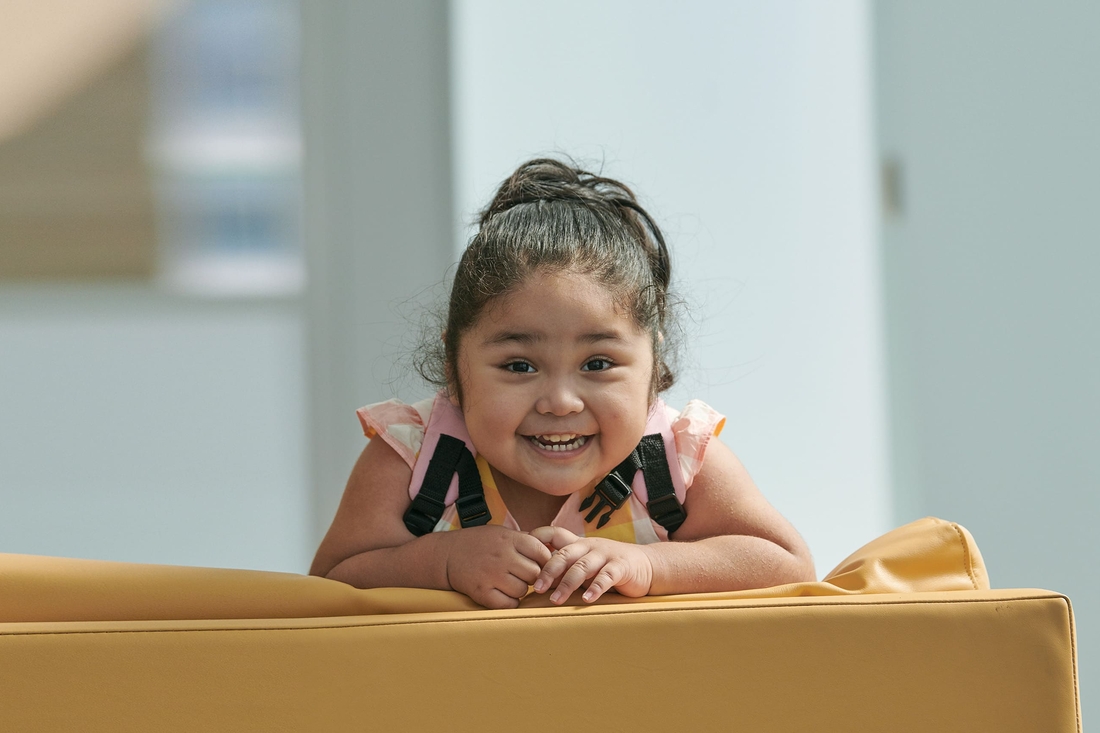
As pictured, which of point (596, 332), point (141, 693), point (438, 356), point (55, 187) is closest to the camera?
point (141, 693)

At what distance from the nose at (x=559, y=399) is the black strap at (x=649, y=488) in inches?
7.3

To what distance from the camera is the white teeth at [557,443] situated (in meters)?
1.27

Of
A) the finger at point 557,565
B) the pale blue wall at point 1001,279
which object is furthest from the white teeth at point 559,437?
the pale blue wall at point 1001,279

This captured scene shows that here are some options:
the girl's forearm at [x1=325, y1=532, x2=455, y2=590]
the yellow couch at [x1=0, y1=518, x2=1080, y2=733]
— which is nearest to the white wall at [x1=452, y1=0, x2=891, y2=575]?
the girl's forearm at [x1=325, y1=532, x2=455, y2=590]

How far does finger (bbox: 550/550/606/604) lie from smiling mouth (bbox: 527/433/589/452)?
0.24 meters

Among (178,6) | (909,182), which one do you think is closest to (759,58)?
(909,182)

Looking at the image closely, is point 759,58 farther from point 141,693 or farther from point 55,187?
point 141,693

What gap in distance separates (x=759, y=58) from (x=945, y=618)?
6.87 ft

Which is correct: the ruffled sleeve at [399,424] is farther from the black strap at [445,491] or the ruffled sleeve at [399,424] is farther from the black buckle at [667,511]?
the black buckle at [667,511]

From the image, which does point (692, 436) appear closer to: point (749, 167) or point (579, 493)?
point (579, 493)

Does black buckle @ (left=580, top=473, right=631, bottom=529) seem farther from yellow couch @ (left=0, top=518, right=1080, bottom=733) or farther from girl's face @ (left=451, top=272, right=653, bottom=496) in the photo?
yellow couch @ (left=0, top=518, right=1080, bottom=733)

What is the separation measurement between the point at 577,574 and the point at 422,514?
1.27 ft

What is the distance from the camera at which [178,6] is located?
2582 millimetres

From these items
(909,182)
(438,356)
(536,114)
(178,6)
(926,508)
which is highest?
(178,6)
